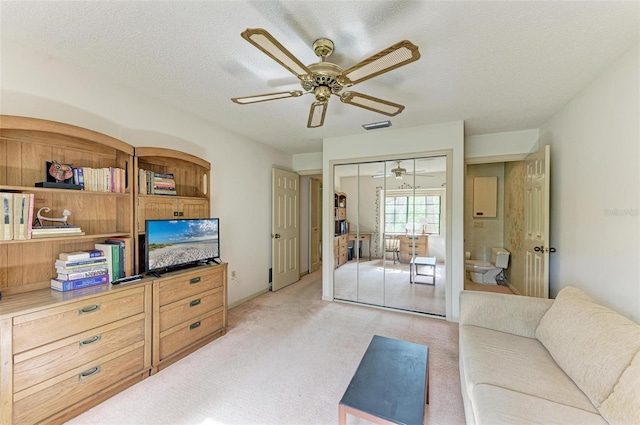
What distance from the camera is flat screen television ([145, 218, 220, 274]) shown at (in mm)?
2270

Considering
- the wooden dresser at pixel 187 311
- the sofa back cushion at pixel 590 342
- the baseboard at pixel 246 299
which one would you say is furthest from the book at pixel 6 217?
the sofa back cushion at pixel 590 342

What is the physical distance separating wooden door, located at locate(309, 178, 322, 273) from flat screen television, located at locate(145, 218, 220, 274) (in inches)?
116

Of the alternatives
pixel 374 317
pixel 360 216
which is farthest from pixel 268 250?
pixel 374 317

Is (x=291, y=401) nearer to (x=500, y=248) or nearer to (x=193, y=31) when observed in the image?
(x=193, y=31)

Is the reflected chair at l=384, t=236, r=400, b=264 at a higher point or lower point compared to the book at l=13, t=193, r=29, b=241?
lower

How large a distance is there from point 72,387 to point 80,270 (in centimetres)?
75

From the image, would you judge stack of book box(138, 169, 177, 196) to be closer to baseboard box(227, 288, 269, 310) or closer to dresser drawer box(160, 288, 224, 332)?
dresser drawer box(160, 288, 224, 332)

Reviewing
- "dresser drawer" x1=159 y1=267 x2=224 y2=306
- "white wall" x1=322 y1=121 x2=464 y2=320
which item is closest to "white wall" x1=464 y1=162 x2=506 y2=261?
"white wall" x1=322 y1=121 x2=464 y2=320

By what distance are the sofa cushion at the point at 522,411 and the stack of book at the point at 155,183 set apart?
2855 millimetres

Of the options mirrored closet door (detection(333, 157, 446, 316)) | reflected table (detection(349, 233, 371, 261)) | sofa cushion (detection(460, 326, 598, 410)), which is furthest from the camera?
reflected table (detection(349, 233, 371, 261))

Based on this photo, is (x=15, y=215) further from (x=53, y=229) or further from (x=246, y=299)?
(x=246, y=299)

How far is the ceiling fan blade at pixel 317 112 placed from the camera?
200cm

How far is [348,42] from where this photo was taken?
5.63 ft

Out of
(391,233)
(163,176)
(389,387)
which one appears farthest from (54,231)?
(391,233)
